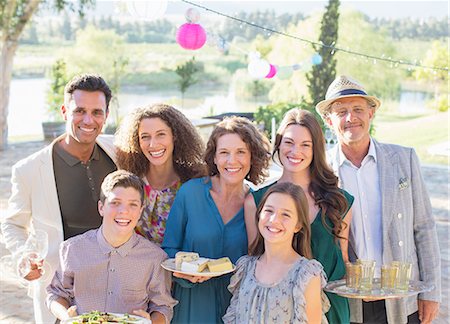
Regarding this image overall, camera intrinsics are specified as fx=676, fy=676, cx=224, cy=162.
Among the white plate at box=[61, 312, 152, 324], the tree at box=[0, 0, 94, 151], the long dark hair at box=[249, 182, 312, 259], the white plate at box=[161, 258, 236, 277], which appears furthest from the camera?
the tree at box=[0, 0, 94, 151]

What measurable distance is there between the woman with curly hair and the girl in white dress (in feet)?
1.56

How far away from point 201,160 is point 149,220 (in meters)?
0.36

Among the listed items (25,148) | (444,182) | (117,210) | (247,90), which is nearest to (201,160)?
(117,210)

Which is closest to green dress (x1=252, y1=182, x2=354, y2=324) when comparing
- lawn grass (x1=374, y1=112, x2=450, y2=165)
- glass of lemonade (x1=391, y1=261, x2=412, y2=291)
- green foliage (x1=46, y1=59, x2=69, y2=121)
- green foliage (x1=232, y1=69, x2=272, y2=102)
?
glass of lemonade (x1=391, y1=261, x2=412, y2=291)

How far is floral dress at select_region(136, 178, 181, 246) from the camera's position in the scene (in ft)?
9.48

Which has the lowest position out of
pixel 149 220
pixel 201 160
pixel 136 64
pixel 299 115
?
pixel 149 220

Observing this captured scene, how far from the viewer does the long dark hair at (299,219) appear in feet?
8.39

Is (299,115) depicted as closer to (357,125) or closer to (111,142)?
(357,125)

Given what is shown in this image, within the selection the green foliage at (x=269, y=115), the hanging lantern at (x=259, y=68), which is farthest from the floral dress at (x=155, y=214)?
the green foliage at (x=269, y=115)

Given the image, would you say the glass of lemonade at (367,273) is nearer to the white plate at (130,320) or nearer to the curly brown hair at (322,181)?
the curly brown hair at (322,181)

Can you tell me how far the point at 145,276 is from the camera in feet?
8.61

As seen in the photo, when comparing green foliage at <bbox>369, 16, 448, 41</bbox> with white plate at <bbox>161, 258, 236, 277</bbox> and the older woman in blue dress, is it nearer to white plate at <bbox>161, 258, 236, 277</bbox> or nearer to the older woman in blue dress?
the older woman in blue dress

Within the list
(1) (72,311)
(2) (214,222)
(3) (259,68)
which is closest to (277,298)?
(2) (214,222)

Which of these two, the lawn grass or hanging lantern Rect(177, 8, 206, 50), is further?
the lawn grass
